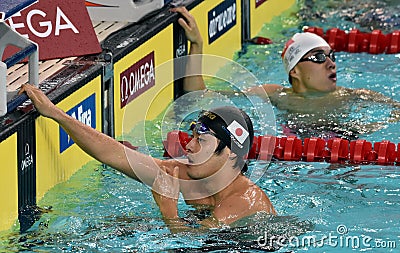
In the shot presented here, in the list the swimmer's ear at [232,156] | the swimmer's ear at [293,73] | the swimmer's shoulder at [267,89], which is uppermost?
the swimmer's ear at [232,156]

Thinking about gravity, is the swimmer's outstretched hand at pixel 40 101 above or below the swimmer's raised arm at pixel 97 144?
above

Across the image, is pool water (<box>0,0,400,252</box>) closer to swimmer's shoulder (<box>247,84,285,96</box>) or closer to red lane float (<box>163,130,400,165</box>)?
red lane float (<box>163,130,400,165</box>)

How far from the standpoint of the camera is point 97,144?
4.11m

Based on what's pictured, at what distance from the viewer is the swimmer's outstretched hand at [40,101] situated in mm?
4090

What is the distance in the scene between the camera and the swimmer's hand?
3996 millimetres

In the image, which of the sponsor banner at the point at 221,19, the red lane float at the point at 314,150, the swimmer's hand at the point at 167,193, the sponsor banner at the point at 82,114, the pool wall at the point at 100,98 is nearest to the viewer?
the swimmer's hand at the point at 167,193

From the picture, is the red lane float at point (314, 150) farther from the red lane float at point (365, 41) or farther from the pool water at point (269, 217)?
the red lane float at point (365, 41)

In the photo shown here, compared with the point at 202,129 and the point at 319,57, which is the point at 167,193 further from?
the point at 319,57

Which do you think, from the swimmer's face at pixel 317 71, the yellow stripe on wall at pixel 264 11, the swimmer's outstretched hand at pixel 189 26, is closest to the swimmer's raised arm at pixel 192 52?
the swimmer's outstretched hand at pixel 189 26

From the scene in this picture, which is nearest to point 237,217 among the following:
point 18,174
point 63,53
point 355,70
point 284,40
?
point 18,174

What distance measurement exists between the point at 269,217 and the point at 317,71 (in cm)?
168

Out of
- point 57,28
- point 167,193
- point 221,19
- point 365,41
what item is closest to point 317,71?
point 221,19

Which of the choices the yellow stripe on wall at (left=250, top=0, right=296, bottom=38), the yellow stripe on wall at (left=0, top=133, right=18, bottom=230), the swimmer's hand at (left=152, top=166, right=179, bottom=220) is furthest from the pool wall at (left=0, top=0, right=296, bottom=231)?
the swimmer's hand at (left=152, top=166, right=179, bottom=220)

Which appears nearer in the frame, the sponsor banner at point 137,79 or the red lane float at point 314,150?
the red lane float at point 314,150
